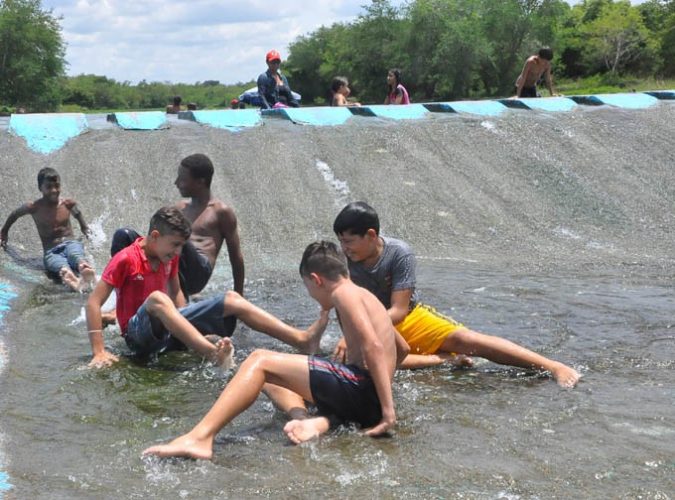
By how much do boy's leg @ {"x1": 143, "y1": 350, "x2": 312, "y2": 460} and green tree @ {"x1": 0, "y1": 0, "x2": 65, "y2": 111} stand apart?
134 feet

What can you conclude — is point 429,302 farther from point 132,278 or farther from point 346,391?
point 346,391

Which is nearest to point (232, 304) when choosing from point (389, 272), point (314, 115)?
point (389, 272)

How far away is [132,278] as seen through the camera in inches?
218

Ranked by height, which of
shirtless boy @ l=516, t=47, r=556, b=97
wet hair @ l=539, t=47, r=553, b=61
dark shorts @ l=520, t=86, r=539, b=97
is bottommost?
dark shorts @ l=520, t=86, r=539, b=97

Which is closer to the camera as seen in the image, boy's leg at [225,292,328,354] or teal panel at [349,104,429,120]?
boy's leg at [225,292,328,354]

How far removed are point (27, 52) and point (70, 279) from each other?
37963 millimetres

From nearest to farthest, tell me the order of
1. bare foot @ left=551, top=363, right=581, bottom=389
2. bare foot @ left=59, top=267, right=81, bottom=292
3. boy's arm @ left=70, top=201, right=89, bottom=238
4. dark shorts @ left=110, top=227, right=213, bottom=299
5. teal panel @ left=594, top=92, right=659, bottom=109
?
bare foot @ left=551, top=363, right=581, bottom=389
dark shorts @ left=110, top=227, right=213, bottom=299
bare foot @ left=59, top=267, right=81, bottom=292
boy's arm @ left=70, top=201, right=89, bottom=238
teal panel @ left=594, top=92, right=659, bottom=109

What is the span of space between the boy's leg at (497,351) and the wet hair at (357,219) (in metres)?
0.88

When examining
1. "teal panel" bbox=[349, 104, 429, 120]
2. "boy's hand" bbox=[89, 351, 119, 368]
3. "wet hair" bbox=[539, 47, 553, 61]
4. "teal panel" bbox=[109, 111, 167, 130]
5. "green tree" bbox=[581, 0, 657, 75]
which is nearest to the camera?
"boy's hand" bbox=[89, 351, 119, 368]

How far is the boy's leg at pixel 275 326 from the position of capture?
546cm

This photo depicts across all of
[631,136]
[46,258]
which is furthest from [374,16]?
[46,258]

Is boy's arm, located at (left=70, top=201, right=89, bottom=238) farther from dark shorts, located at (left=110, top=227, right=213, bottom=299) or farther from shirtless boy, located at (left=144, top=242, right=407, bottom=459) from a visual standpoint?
shirtless boy, located at (left=144, top=242, right=407, bottom=459)

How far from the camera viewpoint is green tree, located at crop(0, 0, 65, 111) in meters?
42.2

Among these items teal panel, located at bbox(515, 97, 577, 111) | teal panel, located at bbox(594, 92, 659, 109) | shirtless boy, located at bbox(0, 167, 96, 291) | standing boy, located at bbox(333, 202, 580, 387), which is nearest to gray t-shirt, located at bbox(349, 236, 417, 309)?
standing boy, located at bbox(333, 202, 580, 387)
